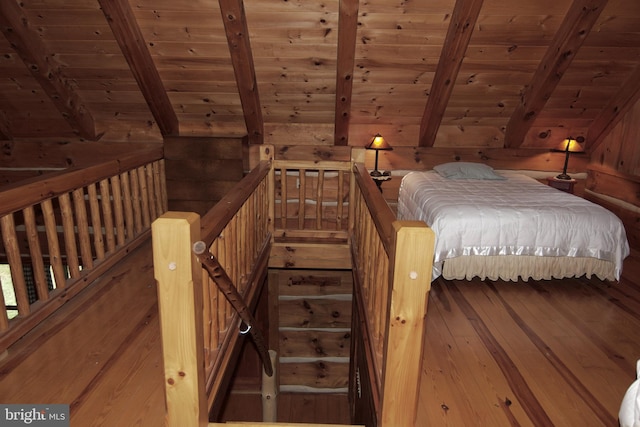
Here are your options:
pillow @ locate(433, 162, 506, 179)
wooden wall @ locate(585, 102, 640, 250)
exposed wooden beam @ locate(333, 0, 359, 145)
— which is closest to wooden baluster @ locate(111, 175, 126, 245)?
exposed wooden beam @ locate(333, 0, 359, 145)

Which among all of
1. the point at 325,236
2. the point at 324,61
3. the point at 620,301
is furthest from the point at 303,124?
the point at 620,301

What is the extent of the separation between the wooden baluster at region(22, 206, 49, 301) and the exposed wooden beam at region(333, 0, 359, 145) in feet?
8.36

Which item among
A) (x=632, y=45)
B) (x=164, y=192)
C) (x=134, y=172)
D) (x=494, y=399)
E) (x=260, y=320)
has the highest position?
(x=632, y=45)

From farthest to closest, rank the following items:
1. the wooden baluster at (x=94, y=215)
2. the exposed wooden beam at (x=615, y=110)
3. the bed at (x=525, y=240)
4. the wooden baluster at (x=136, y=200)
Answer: the exposed wooden beam at (x=615, y=110), the wooden baluster at (x=136, y=200), the bed at (x=525, y=240), the wooden baluster at (x=94, y=215)

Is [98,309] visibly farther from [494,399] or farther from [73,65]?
[73,65]

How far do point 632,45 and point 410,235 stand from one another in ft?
12.5

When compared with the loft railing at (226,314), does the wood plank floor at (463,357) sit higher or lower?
lower

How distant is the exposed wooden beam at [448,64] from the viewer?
3.36m

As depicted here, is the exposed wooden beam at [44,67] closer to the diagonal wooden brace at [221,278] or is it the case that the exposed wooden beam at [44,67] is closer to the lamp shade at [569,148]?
the diagonal wooden brace at [221,278]

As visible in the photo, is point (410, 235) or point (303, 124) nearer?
point (410, 235)

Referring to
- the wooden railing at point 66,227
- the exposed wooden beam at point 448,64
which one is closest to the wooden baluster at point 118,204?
the wooden railing at point 66,227

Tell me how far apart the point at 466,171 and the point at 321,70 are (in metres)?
1.85

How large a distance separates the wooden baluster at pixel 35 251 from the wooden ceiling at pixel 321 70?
186 centimetres

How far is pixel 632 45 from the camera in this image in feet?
12.6
